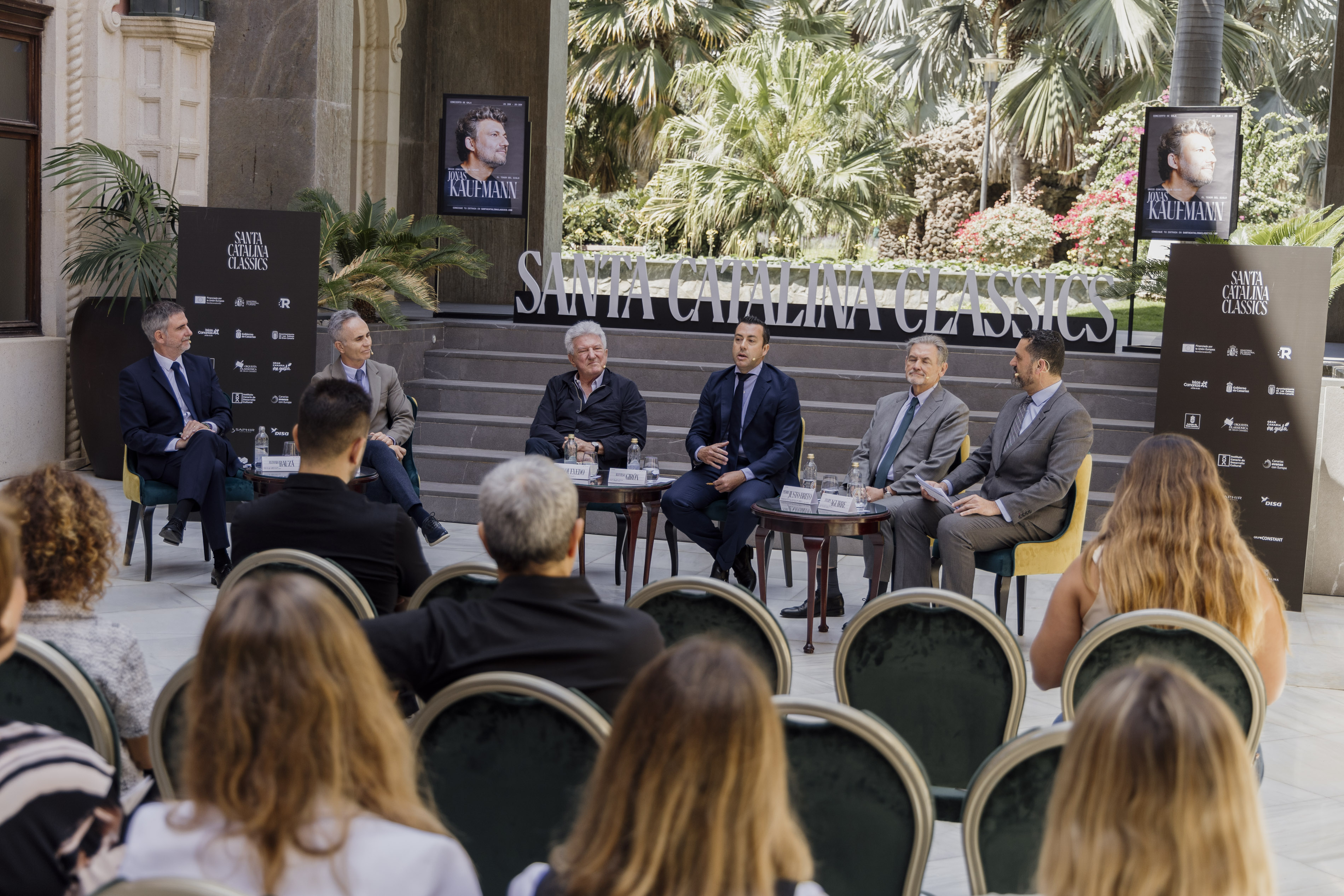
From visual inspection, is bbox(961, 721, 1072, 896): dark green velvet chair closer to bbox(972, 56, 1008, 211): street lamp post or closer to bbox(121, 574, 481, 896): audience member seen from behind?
bbox(121, 574, 481, 896): audience member seen from behind

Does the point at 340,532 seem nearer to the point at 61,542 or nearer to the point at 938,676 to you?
the point at 61,542

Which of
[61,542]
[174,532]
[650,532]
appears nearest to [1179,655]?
[61,542]

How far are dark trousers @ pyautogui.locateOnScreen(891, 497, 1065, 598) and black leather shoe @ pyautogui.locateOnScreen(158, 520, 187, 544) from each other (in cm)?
334

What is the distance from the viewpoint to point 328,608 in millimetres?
1524

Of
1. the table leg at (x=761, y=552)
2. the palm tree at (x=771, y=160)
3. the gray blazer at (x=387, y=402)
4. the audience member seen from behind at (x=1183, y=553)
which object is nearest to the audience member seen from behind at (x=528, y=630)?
the audience member seen from behind at (x=1183, y=553)

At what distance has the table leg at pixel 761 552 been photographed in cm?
555

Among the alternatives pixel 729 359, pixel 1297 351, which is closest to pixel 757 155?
pixel 729 359

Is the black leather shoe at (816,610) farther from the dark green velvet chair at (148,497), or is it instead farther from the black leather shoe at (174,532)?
the black leather shoe at (174,532)

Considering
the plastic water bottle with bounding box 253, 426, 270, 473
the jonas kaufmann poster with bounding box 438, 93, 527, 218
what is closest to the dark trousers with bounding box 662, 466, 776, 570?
the plastic water bottle with bounding box 253, 426, 270, 473

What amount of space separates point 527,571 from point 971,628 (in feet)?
3.38

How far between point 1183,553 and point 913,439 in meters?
2.98

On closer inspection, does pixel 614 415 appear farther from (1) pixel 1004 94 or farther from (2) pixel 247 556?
(1) pixel 1004 94

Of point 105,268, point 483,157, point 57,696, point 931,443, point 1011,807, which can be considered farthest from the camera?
point 483,157

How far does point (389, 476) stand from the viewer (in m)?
6.17
